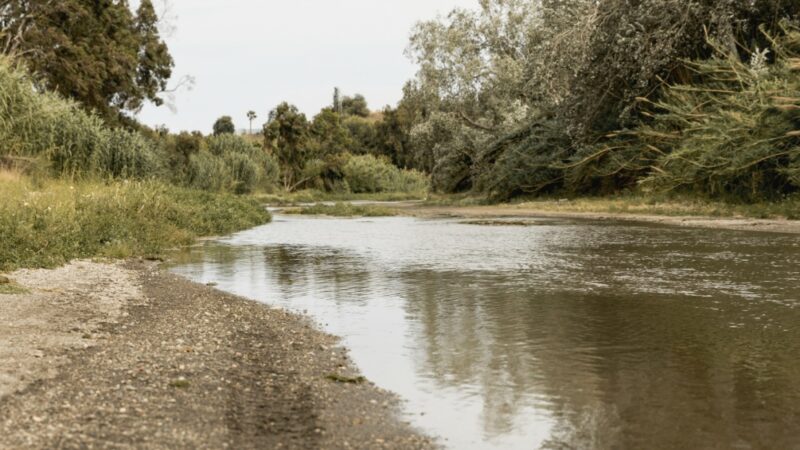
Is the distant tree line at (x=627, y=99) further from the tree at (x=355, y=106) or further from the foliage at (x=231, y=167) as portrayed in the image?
the tree at (x=355, y=106)

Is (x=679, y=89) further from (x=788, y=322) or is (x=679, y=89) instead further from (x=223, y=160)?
(x=223, y=160)

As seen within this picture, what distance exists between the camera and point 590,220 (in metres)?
28.1

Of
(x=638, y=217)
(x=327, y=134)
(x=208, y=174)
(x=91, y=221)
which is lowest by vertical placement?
(x=638, y=217)

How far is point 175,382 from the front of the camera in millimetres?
5789

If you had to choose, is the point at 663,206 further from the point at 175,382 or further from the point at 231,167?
the point at 231,167

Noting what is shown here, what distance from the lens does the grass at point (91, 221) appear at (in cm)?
1228

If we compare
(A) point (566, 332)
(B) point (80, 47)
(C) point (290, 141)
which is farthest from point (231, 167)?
(A) point (566, 332)

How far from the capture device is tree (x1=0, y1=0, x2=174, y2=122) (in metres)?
38.1

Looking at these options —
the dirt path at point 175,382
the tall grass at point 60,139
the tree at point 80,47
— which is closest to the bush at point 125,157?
the tall grass at point 60,139

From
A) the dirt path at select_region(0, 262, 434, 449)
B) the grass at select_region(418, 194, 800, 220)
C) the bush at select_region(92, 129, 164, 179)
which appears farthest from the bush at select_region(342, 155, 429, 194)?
the dirt path at select_region(0, 262, 434, 449)

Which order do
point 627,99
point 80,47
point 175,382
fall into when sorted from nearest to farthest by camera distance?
point 175,382, point 627,99, point 80,47

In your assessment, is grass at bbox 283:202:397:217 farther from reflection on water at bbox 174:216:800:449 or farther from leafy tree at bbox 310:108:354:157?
leafy tree at bbox 310:108:354:157

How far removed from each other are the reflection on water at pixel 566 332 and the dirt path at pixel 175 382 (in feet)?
1.49

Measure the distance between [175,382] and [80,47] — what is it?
125 feet
